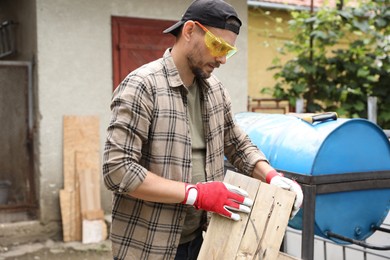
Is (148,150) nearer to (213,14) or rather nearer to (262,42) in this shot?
(213,14)

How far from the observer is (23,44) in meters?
6.16

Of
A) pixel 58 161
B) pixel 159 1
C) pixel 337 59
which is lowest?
pixel 58 161

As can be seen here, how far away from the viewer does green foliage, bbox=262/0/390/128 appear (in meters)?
7.17

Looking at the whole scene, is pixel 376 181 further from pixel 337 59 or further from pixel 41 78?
pixel 337 59

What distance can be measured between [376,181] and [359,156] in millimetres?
216

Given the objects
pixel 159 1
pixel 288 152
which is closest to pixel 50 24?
pixel 159 1

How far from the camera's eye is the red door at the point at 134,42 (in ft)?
18.9

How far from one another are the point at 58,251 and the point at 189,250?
3445 millimetres

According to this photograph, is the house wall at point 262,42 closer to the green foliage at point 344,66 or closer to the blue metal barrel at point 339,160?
the green foliage at point 344,66

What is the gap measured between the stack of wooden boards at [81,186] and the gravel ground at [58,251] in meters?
0.12

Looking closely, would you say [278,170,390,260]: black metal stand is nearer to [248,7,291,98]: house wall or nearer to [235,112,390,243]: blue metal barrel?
[235,112,390,243]: blue metal barrel

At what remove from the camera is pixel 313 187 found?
2.89 m

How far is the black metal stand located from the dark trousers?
0.83 meters

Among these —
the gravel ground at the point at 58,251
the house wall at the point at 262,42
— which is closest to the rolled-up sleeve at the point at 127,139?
the gravel ground at the point at 58,251
